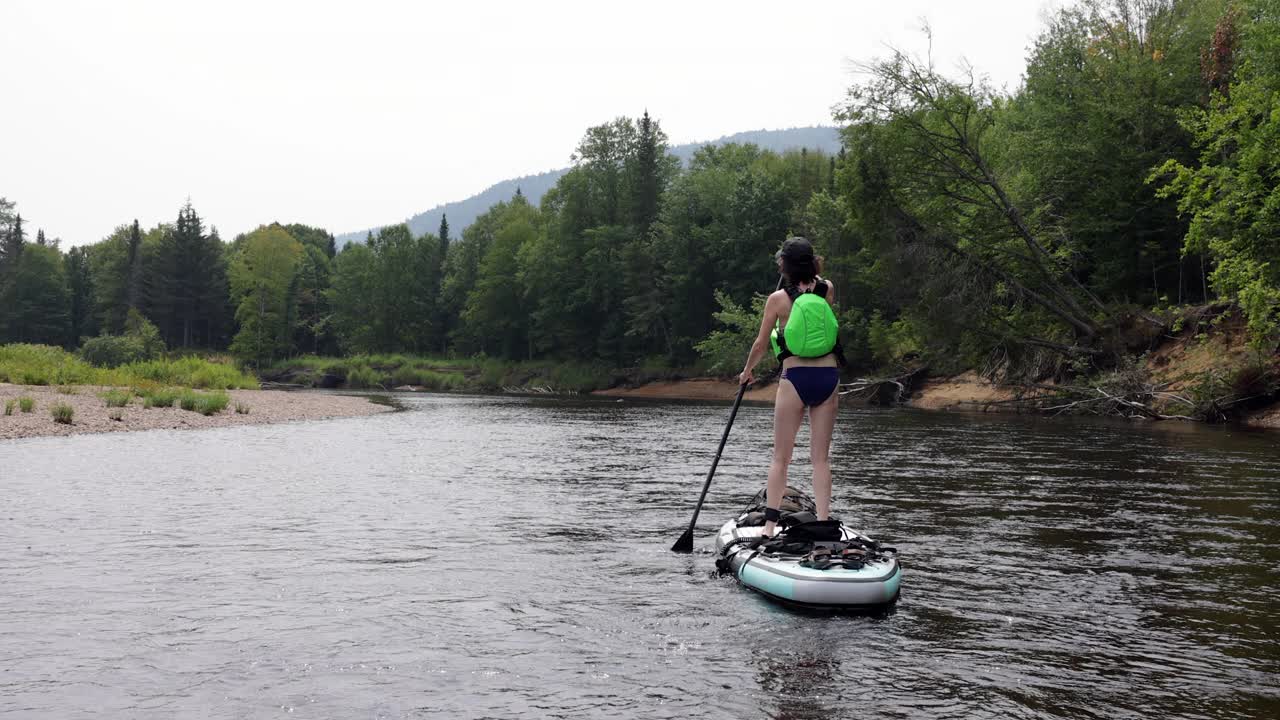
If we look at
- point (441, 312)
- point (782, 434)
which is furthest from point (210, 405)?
point (441, 312)

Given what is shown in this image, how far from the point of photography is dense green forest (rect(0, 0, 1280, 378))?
115 ft

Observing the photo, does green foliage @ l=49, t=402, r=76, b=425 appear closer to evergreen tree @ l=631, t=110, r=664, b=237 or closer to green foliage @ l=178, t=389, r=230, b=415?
green foliage @ l=178, t=389, r=230, b=415

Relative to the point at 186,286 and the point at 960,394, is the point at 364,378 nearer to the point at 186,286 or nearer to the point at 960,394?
the point at 186,286

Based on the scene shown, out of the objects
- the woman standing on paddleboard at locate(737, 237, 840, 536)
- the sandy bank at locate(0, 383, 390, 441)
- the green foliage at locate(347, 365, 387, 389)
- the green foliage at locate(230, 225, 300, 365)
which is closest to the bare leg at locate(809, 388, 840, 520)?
the woman standing on paddleboard at locate(737, 237, 840, 536)

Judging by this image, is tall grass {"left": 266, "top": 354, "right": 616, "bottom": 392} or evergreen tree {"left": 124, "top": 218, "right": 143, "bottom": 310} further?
evergreen tree {"left": 124, "top": 218, "right": 143, "bottom": 310}

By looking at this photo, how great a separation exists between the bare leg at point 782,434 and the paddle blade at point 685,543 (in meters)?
1.11

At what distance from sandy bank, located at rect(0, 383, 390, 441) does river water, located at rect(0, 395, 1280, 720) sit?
8598 mm

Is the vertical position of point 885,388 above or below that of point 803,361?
below

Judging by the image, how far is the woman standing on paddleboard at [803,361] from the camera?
27.8ft

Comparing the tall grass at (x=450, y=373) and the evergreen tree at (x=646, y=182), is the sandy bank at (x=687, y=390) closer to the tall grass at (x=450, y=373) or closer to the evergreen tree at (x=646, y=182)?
the tall grass at (x=450, y=373)

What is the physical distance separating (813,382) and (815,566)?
1.86 meters

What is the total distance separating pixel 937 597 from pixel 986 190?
35.7 meters

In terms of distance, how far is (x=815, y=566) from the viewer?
746cm

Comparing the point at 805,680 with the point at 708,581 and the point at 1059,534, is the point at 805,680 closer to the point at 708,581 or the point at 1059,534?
the point at 708,581
